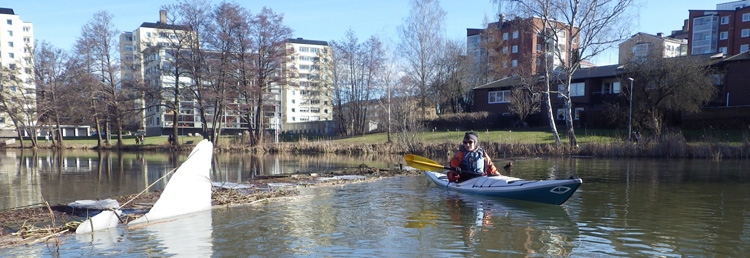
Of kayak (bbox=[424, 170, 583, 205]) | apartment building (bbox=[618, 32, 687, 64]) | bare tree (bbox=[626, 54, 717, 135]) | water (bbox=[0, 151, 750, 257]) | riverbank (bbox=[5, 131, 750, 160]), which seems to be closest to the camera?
water (bbox=[0, 151, 750, 257])

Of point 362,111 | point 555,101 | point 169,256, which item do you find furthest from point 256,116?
point 169,256

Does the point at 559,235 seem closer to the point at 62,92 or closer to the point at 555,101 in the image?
the point at 555,101

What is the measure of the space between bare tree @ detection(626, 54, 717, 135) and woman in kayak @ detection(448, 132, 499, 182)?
71.9 ft

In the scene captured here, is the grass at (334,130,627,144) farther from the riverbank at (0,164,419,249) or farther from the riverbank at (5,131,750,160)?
the riverbank at (0,164,419,249)

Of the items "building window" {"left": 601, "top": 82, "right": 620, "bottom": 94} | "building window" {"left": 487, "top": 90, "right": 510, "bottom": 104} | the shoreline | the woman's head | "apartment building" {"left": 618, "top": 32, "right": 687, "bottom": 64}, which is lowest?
the shoreline

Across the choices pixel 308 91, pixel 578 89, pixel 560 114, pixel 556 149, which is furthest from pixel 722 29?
pixel 308 91

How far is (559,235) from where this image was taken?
23.8 ft

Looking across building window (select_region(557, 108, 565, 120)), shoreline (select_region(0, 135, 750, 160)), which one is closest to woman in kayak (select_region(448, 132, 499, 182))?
shoreline (select_region(0, 135, 750, 160))

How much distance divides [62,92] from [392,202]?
38.1 metres

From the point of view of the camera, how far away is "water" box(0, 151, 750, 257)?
6.41 m

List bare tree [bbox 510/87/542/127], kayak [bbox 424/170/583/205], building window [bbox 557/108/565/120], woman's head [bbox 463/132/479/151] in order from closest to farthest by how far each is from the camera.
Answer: kayak [bbox 424/170/583/205], woman's head [bbox 463/132/479/151], bare tree [bbox 510/87/542/127], building window [bbox 557/108/565/120]

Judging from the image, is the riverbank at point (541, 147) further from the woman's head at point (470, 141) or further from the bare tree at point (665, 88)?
the woman's head at point (470, 141)

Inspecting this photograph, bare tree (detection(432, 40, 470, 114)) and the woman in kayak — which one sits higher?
bare tree (detection(432, 40, 470, 114))

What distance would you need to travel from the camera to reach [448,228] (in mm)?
7793
